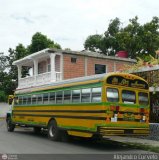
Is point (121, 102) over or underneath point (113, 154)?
over

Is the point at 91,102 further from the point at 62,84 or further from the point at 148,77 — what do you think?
the point at 148,77

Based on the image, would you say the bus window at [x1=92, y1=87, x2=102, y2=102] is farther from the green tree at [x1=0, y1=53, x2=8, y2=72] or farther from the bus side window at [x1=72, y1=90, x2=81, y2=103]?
the green tree at [x1=0, y1=53, x2=8, y2=72]

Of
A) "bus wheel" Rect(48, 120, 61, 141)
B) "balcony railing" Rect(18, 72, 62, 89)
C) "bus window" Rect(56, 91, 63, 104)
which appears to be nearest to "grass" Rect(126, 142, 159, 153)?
"bus wheel" Rect(48, 120, 61, 141)

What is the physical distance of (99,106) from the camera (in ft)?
48.4

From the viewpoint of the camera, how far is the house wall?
103 ft

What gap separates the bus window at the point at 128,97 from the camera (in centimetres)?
1535

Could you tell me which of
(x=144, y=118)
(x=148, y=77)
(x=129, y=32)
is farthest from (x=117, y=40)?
(x=144, y=118)

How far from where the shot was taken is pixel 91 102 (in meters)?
15.3

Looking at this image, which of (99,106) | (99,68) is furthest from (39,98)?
(99,68)

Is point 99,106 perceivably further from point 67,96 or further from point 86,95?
point 67,96

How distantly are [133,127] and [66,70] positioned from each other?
1671 cm

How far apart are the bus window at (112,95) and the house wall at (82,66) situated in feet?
53.4

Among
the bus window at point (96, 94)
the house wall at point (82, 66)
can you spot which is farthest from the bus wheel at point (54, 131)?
the house wall at point (82, 66)

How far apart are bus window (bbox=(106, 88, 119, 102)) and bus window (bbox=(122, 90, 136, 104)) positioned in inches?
14.4
